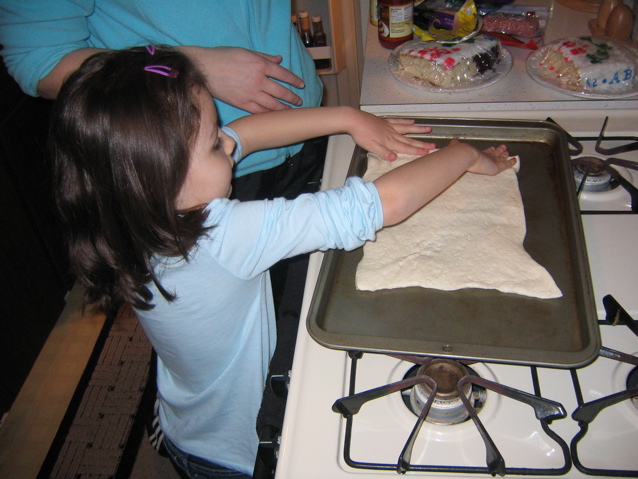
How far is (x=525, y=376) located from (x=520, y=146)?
48 centimetres

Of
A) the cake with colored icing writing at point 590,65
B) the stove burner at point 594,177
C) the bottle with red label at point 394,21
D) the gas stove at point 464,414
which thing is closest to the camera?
the gas stove at point 464,414

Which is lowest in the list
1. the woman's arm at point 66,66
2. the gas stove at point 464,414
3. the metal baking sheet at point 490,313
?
the gas stove at point 464,414

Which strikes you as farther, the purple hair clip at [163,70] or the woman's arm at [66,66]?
the woman's arm at [66,66]

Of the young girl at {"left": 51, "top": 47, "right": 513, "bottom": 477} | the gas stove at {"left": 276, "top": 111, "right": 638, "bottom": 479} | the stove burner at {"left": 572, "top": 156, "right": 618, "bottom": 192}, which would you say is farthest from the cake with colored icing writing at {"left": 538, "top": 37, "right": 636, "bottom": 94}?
the gas stove at {"left": 276, "top": 111, "right": 638, "bottom": 479}

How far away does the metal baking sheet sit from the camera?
23.5 inches

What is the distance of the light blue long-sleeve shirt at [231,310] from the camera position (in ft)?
2.03

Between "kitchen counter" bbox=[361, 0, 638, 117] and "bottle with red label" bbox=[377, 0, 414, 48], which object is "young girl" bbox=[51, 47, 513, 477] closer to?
"kitchen counter" bbox=[361, 0, 638, 117]

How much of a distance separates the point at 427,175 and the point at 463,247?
5.1 inches

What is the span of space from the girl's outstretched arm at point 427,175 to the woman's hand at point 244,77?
0.88 ft

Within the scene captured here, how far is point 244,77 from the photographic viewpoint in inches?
30.4

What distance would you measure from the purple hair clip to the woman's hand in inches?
7.1

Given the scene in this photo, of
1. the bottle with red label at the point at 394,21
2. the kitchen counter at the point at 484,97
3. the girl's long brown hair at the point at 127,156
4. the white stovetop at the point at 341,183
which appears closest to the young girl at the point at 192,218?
the girl's long brown hair at the point at 127,156

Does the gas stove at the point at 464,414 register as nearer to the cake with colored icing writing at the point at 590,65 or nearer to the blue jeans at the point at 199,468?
the blue jeans at the point at 199,468

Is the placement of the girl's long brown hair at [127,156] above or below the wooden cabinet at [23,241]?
above
